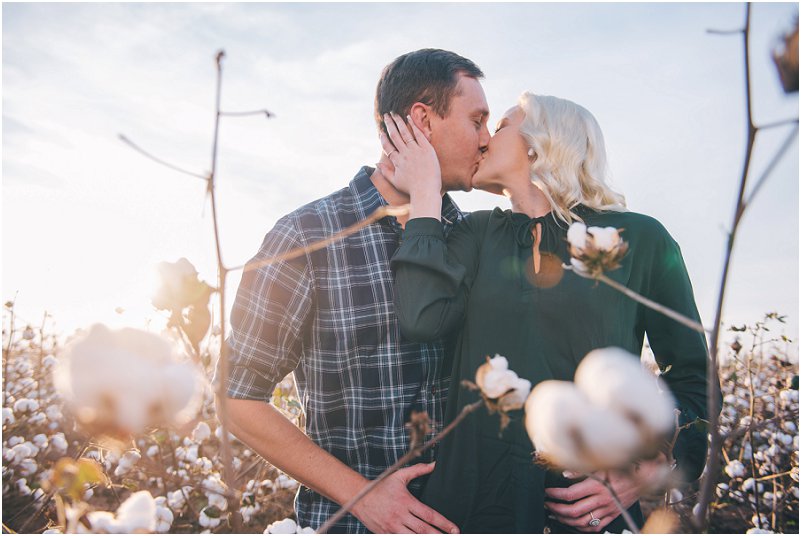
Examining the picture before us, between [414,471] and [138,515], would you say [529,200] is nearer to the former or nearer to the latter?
[414,471]

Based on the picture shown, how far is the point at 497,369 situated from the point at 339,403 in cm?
108

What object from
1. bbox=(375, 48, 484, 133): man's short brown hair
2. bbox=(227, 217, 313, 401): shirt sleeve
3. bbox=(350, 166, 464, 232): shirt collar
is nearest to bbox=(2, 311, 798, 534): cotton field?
bbox=(227, 217, 313, 401): shirt sleeve

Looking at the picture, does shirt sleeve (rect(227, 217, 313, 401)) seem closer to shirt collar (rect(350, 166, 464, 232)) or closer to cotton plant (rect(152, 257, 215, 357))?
shirt collar (rect(350, 166, 464, 232))

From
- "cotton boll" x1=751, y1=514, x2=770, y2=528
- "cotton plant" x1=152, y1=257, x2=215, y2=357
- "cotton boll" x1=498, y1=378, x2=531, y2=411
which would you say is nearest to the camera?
"cotton plant" x1=152, y1=257, x2=215, y2=357

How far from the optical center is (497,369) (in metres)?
0.85

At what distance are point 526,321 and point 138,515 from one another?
124 centimetres

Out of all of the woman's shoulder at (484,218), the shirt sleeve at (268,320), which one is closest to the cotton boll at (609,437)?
the shirt sleeve at (268,320)

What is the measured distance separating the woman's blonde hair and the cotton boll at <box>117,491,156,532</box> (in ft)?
4.87

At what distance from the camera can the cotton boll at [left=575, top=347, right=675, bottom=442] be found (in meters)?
0.50

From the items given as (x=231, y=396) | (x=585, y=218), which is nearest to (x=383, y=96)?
(x=585, y=218)

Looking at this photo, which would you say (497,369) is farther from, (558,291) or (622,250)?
(558,291)

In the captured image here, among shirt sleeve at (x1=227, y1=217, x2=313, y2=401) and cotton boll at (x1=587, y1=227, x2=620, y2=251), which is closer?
cotton boll at (x1=587, y1=227, x2=620, y2=251)

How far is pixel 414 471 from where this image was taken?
162 centimetres

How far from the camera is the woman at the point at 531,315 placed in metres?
1.57
